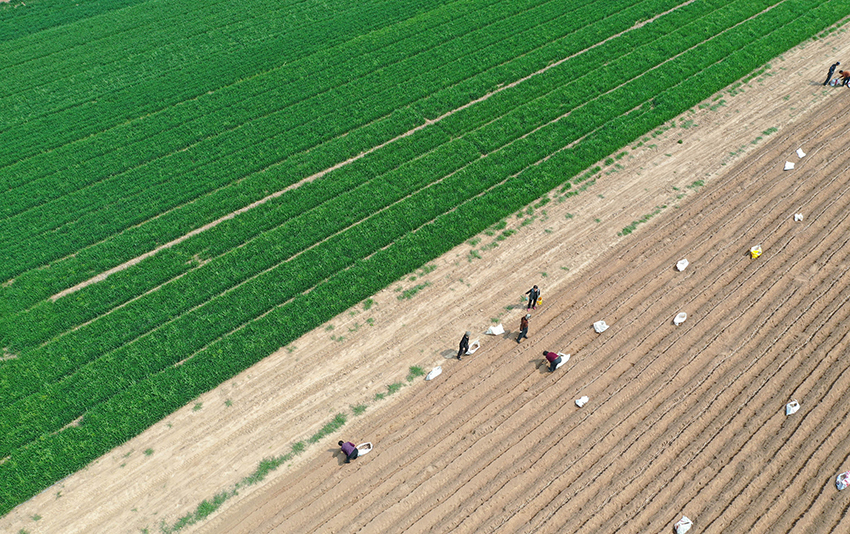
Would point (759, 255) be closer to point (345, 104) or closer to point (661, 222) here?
point (661, 222)

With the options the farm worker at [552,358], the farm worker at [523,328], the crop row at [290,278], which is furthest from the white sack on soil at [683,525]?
the crop row at [290,278]

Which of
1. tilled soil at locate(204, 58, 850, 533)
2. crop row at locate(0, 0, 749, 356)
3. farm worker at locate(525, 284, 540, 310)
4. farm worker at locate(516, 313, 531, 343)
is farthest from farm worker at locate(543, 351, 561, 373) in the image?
crop row at locate(0, 0, 749, 356)

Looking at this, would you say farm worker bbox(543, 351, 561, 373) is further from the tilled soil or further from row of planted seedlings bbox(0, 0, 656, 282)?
row of planted seedlings bbox(0, 0, 656, 282)

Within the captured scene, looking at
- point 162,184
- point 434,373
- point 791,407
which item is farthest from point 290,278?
point 791,407

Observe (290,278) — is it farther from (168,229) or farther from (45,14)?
(45,14)

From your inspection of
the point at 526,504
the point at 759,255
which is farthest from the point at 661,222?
the point at 526,504
